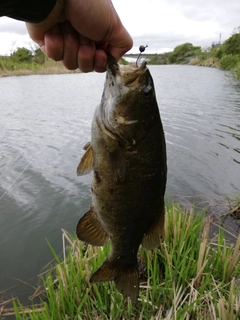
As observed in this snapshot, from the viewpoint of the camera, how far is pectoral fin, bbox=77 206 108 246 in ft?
6.79

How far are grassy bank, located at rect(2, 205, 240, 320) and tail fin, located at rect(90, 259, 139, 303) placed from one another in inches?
25.5

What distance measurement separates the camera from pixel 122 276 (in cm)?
219

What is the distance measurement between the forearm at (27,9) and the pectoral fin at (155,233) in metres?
1.31

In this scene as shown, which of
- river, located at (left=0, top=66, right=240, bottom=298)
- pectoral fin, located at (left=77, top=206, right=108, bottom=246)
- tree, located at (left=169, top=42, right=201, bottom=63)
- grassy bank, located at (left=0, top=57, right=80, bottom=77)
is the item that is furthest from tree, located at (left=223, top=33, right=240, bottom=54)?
pectoral fin, located at (left=77, top=206, right=108, bottom=246)

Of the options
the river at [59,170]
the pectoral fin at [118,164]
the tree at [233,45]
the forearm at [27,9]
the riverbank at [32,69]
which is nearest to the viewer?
the forearm at [27,9]

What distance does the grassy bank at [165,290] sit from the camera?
2768 mm

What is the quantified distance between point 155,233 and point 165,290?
1.23 m

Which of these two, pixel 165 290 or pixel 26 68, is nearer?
pixel 165 290

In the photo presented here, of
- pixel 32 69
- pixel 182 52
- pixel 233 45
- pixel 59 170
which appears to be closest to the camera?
pixel 59 170

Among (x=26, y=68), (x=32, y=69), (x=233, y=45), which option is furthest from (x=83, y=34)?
(x=233, y=45)

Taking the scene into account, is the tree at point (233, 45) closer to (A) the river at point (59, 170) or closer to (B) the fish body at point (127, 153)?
(A) the river at point (59, 170)

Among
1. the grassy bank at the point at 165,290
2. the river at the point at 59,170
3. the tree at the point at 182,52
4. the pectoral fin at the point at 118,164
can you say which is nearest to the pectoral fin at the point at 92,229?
the pectoral fin at the point at 118,164

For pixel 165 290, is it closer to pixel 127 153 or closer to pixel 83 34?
pixel 127 153

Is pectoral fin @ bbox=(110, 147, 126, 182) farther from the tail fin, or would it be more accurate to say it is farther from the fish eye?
the tail fin
